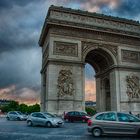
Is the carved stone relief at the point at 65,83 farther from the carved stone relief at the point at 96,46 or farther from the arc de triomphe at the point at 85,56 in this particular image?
the carved stone relief at the point at 96,46

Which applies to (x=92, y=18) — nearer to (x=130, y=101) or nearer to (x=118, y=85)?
(x=118, y=85)

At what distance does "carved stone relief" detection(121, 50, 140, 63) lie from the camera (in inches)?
1341

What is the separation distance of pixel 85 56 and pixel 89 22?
4.95 metres

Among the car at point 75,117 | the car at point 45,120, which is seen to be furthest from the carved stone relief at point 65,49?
the car at point 45,120

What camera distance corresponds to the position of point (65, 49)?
30984mm

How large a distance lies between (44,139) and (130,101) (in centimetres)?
2251

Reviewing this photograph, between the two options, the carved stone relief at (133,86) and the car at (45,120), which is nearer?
the car at (45,120)

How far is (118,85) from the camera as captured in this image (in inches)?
1262

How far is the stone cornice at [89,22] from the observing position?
31.5 meters

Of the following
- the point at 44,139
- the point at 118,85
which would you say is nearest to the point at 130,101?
the point at 118,85

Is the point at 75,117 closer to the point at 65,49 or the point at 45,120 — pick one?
the point at 45,120

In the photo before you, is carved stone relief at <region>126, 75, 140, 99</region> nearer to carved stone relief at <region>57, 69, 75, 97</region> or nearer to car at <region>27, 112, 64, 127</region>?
carved stone relief at <region>57, 69, 75, 97</region>

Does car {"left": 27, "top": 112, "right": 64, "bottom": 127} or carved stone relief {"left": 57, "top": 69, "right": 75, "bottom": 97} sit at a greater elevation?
carved stone relief {"left": 57, "top": 69, "right": 75, "bottom": 97}

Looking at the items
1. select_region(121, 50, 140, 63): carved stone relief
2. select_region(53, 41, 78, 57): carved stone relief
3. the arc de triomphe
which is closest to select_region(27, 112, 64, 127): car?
the arc de triomphe
